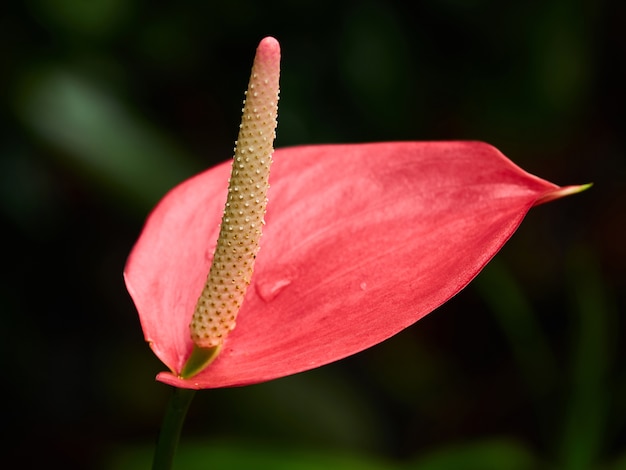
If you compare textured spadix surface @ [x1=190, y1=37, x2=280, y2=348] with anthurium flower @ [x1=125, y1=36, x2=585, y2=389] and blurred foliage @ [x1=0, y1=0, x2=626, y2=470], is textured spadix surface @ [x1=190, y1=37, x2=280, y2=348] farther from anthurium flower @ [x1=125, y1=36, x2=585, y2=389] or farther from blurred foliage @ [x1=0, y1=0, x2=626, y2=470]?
blurred foliage @ [x1=0, y1=0, x2=626, y2=470]

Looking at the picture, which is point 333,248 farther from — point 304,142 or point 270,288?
point 304,142

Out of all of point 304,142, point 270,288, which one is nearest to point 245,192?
point 270,288

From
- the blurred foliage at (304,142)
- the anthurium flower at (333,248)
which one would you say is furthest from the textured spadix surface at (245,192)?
the blurred foliage at (304,142)

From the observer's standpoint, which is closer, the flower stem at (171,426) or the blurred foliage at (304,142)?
the flower stem at (171,426)

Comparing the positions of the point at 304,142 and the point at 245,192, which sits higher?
the point at 245,192

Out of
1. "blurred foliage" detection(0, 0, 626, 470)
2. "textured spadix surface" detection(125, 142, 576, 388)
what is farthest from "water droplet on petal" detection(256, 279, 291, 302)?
"blurred foliage" detection(0, 0, 626, 470)

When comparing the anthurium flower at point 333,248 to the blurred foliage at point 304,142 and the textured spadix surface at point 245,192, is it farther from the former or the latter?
the blurred foliage at point 304,142
